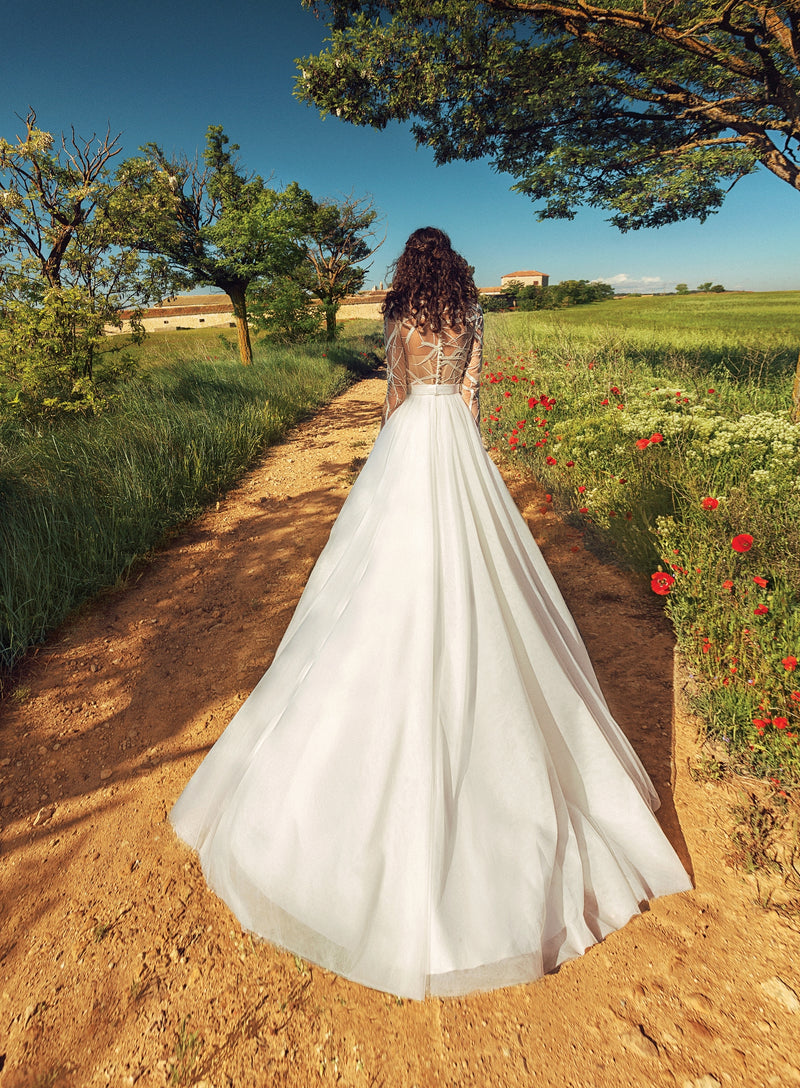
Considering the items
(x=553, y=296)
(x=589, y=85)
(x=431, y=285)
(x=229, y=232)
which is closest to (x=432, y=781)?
(x=431, y=285)

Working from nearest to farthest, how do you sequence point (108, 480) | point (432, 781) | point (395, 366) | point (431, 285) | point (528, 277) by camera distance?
1. point (432, 781)
2. point (431, 285)
3. point (395, 366)
4. point (108, 480)
5. point (528, 277)

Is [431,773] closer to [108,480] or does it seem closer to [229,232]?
[108,480]

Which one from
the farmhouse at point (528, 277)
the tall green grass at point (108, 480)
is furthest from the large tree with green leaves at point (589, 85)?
the farmhouse at point (528, 277)

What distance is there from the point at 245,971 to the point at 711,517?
13.1ft

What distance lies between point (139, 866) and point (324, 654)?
142 cm

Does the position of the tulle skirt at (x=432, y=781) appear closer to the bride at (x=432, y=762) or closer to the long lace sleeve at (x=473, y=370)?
the bride at (x=432, y=762)

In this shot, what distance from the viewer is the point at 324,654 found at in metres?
2.05

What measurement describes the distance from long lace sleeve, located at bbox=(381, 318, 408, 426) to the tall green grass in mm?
3475

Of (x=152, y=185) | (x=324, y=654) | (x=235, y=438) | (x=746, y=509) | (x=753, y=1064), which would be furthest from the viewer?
(x=152, y=185)

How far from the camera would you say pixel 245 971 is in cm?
188

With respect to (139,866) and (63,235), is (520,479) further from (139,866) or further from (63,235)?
(63,235)

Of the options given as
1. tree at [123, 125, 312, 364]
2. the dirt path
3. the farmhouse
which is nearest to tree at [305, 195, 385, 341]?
tree at [123, 125, 312, 364]

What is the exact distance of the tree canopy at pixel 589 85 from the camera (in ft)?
19.6

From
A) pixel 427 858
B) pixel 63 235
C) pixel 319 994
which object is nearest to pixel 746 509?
pixel 427 858
